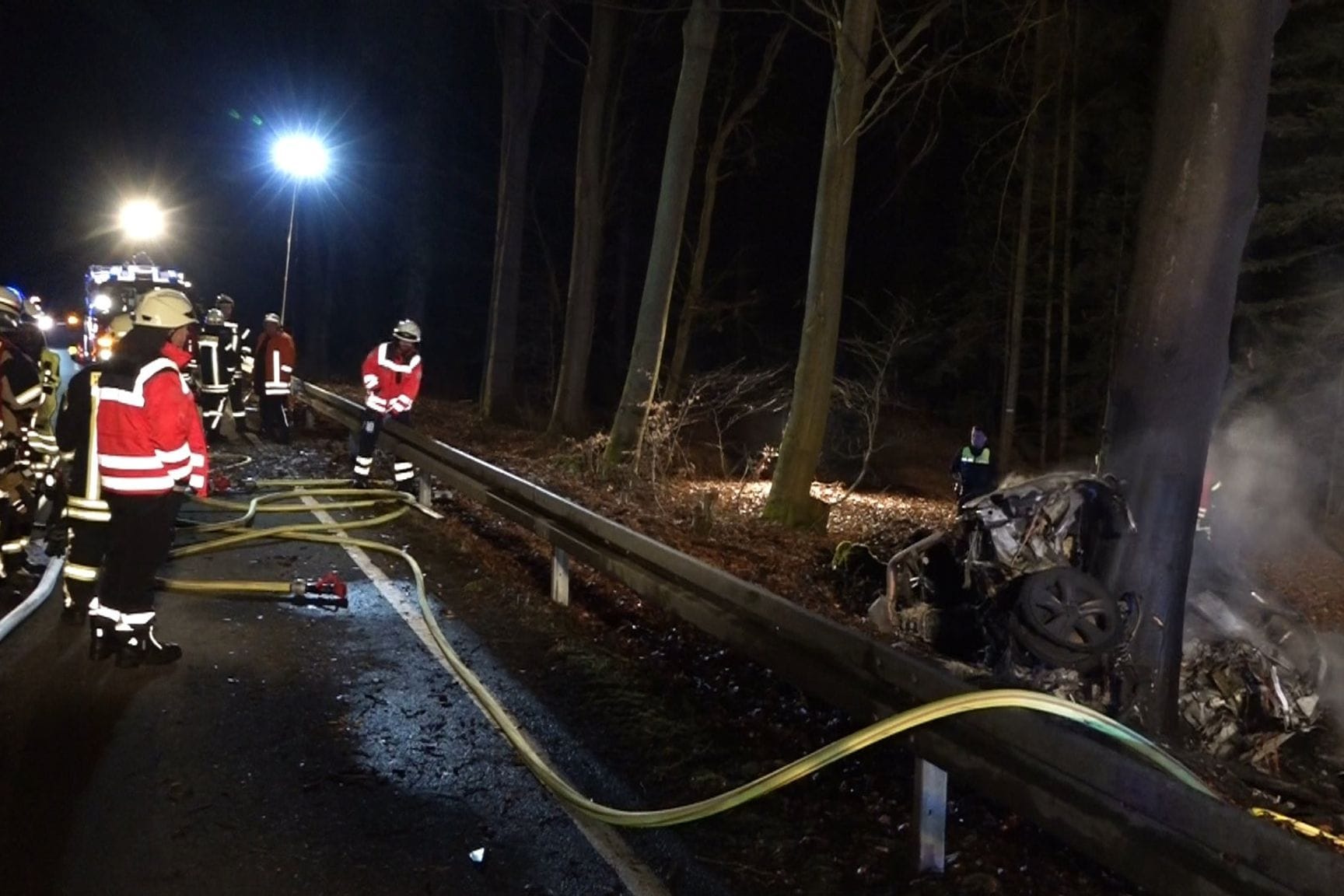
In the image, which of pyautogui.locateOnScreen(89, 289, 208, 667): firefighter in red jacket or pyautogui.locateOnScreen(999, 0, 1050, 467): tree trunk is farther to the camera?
pyautogui.locateOnScreen(999, 0, 1050, 467): tree trunk

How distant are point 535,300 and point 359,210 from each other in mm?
8207

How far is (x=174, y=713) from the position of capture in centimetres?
498

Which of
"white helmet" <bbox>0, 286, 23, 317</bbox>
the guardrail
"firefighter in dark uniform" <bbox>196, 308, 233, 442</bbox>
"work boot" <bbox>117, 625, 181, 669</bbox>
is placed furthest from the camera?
"firefighter in dark uniform" <bbox>196, 308, 233, 442</bbox>

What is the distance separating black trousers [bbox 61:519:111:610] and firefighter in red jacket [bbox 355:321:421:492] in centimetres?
489

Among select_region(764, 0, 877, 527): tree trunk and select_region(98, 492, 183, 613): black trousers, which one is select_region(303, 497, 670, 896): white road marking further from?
select_region(764, 0, 877, 527): tree trunk

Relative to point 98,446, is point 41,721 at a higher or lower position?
lower

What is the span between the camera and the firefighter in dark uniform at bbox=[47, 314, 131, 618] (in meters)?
6.04

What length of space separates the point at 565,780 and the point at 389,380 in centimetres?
749

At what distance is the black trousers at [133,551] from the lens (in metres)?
5.65

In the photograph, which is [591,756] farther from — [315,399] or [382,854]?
[315,399]

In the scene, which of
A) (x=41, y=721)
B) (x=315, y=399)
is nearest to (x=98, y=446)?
(x=41, y=721)

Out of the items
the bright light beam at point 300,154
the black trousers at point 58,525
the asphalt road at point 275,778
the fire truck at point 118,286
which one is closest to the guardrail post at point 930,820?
the asphalt road at point 275,778

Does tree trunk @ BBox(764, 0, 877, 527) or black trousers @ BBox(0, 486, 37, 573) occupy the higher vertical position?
tree trunk @ BBox(764, 0, 877, 527)

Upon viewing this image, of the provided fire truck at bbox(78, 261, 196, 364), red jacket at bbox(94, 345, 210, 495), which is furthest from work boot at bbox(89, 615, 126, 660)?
fire truck at bbox(78, 261, 196, 364)
